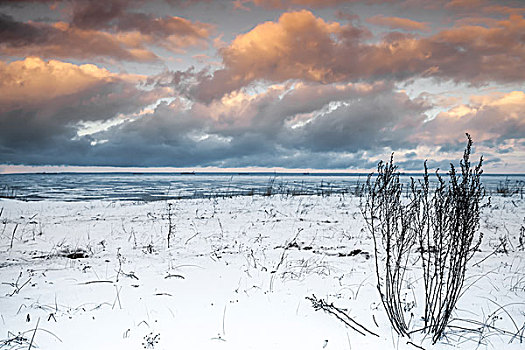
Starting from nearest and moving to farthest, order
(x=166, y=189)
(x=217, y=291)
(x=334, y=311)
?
(x=334, y=311)
(x=217, y=291)
(x=166, y=189)

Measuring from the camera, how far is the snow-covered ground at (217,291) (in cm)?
329

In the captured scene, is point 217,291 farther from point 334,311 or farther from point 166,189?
point 166,189

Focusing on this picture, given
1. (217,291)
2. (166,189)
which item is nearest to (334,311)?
(217,291)

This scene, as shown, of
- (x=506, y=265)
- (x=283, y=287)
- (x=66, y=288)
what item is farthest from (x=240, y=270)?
(x=506, y=265)

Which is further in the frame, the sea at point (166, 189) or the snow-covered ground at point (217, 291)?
the sea at point (166, 189)

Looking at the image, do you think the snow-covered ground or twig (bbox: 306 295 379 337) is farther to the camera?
twig (bbox: 306 295 379 337)

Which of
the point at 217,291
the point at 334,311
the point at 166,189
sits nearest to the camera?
the point at 334,311

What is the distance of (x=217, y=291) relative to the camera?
4613 mm

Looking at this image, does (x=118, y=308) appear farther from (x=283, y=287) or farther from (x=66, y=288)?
(x=283, y=287)

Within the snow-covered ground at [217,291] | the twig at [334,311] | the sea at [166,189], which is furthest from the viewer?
the sea at [166,189]

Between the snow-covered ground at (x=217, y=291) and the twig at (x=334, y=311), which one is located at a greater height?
the twig at (x=334, y=311)

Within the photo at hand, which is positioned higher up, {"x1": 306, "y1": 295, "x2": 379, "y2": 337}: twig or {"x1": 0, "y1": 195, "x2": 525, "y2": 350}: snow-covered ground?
{"x1": 306, "y1": 295, "x2": 379, "y2": 337}: twig

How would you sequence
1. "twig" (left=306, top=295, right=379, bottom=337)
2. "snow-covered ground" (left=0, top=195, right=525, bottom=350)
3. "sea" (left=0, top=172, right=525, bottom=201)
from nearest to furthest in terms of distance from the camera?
"snow-covered ground" (left=0, top=195, right=525, bottom=350)
"twig" (left=306, top=295, right=379, bottom=337)
"sea" (left=0, top=172, right=525, bottom=201)

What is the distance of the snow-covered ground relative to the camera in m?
3.29
